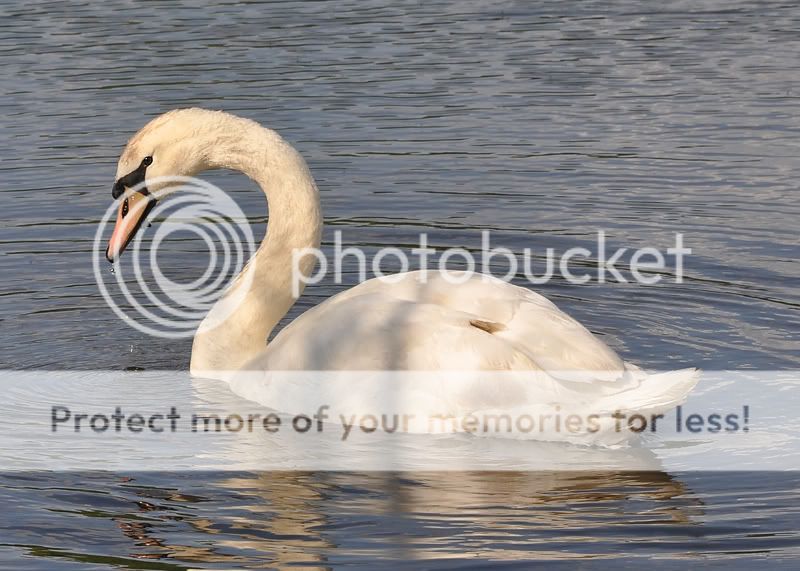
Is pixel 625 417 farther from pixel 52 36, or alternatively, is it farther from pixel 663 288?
pixel 52 36

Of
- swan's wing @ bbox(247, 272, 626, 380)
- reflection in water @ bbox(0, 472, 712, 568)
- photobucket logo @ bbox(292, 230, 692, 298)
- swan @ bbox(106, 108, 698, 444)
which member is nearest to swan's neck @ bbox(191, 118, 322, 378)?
swan @ bbox(106, 108, 698, 444)

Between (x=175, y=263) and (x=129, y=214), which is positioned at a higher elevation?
(x=129, y=214)

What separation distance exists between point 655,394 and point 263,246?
2.61 m

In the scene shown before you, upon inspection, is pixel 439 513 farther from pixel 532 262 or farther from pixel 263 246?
pixel 532 262

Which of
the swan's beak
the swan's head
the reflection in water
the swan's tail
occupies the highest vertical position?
the swan's head

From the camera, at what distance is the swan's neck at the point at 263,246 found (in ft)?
25.3

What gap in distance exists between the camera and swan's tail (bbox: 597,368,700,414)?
6094 millimetres

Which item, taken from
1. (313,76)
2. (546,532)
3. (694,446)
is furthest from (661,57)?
(546,532)

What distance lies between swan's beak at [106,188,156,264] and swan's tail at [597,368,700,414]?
2798 mm

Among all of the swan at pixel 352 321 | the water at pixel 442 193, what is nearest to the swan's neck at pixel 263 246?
the swan at pixel 352 321

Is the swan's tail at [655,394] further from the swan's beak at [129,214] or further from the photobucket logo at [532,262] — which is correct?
the photobucket logo at [532,262]

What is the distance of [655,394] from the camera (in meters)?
6.13

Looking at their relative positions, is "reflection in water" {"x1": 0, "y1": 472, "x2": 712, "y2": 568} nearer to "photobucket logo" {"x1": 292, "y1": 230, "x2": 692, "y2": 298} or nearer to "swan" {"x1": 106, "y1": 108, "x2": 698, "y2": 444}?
"swan" {"x1": 106, "y1": 108, "x2": 698, "y2": 444}

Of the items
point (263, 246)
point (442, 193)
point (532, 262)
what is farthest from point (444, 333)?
point (442, 193)
